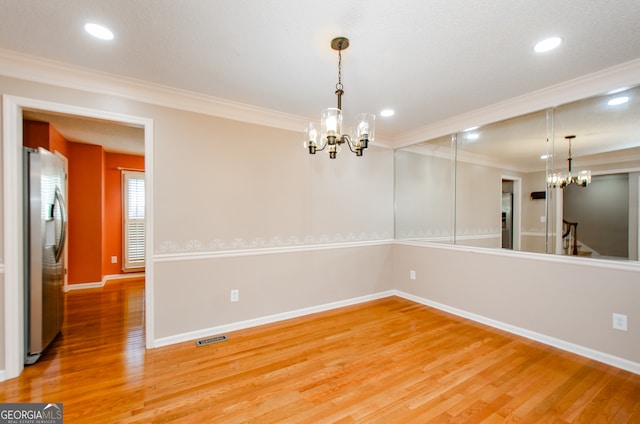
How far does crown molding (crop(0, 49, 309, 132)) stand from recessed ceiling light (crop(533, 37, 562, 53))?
2423 millimetres

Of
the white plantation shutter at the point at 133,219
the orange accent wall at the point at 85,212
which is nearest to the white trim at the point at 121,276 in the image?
the white plantation shutter at the point at 133,219

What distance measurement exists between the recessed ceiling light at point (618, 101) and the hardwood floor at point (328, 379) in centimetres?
232

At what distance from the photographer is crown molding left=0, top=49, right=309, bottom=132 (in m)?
2.34

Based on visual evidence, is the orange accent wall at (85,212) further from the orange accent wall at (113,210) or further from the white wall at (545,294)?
the white wall at (545,294)

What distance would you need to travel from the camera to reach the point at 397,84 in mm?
2773

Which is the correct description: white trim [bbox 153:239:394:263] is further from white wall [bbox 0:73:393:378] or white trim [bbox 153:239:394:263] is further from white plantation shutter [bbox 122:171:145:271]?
white plantation shutter [bbox 122:171:145:271]

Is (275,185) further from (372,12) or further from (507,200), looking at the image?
(507,200)

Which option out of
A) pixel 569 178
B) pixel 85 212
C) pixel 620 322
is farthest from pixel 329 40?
pixel 85 212

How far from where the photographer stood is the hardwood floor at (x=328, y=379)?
194 cm

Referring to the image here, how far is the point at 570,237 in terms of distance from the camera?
2.87 meters

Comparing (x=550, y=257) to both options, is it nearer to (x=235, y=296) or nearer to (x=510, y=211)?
(x=510, y=211)

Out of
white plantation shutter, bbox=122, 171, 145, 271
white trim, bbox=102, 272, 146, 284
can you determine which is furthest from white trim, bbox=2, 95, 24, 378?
white plantation shutter, bbox=122, 171, 145, 271

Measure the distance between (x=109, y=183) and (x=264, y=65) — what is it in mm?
4979

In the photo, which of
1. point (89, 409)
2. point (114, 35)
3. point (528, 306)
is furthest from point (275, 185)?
point (528, 306)
